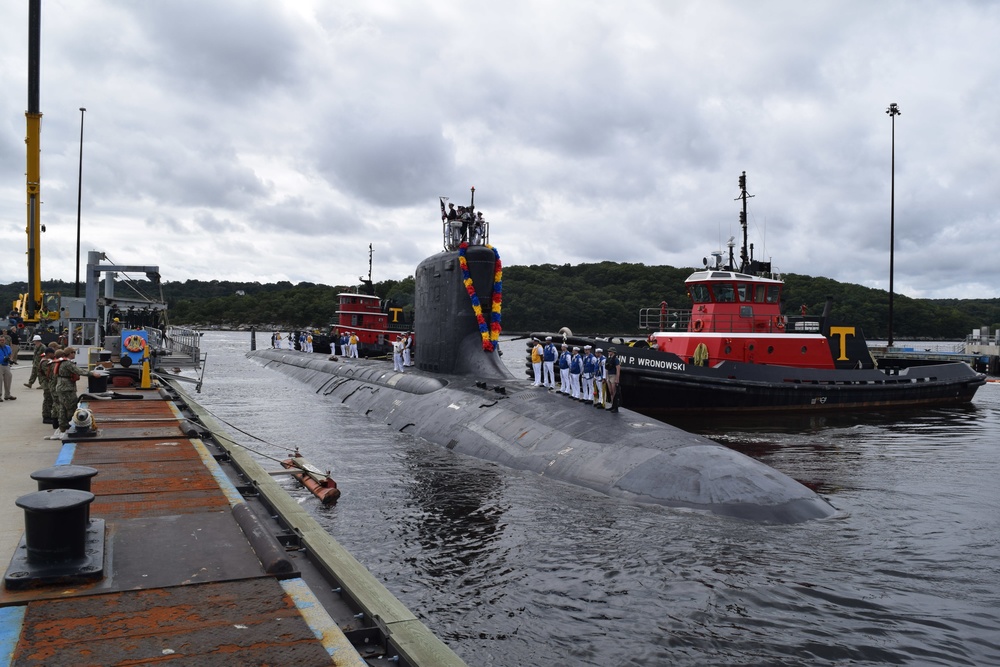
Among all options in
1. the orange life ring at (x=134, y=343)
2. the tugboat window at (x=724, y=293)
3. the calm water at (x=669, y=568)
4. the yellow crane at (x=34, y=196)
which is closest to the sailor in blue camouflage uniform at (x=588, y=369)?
the calm water at (x=669, y=568)

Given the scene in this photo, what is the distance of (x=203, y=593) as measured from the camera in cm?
446

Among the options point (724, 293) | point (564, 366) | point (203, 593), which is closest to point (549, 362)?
point (564, 366)

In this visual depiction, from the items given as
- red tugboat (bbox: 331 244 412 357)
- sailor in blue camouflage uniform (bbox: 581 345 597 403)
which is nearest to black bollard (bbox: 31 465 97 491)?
sailor in blue camouflage uniform (bbox: 581 345 597 403)

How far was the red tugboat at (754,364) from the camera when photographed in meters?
21.3

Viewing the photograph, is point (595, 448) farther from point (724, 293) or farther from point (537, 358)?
point (724, 293)

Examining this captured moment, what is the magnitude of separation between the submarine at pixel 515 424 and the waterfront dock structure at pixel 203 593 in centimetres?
448

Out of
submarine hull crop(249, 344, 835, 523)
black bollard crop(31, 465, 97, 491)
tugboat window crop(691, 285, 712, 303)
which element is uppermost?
tugboat window crop(691, 285, 712, 303)

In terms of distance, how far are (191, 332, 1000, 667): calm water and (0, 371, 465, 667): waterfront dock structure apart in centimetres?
119

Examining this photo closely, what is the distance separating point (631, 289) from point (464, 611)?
7786 cm

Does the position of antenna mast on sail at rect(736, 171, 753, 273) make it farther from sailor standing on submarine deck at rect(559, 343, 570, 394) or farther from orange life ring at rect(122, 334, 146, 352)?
orange life ring at rect(122, 334, 146, 352)

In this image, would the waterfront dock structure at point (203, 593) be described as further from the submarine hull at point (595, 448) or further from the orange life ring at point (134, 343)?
the orange life ring at point (134, 343)

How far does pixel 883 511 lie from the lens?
9617mm

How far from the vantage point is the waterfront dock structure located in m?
3.74

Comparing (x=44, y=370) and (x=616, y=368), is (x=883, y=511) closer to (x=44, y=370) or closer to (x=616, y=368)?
(x=616, y=368)
